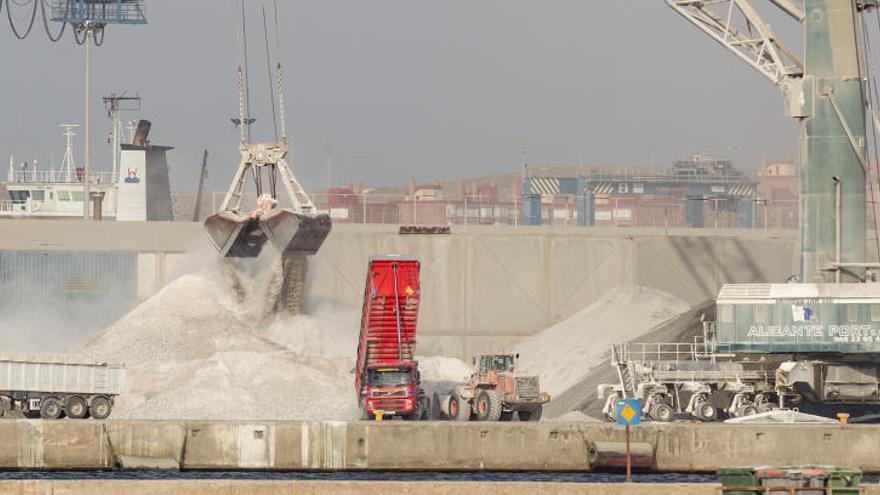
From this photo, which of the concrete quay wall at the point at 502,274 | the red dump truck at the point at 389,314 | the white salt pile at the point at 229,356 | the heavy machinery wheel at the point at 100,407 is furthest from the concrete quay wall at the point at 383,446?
the concrete quay wall at the point at 502,274

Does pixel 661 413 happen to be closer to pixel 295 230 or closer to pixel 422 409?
pixel 422 409

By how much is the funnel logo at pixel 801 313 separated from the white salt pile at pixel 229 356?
12927mm

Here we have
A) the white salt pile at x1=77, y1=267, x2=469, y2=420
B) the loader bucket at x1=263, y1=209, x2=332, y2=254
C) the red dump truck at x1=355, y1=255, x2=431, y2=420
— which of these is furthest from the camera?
the loader bucket at x1=263, y1=209, x2=332, y2=254

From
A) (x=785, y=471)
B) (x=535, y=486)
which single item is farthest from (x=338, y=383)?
(x=785, y=471)

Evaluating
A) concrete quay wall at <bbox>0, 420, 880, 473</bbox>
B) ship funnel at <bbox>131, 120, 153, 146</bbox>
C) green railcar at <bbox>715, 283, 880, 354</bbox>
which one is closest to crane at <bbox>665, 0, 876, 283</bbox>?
green railcar at <bbox>715, 283, 880, 354</bbox>

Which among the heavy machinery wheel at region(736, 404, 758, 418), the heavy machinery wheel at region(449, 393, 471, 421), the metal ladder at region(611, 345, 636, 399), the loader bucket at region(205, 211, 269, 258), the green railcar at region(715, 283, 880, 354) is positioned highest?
the loader bucket at region(205, 211, 269, 258)

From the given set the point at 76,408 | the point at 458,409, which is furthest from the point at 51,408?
the point at 458,409

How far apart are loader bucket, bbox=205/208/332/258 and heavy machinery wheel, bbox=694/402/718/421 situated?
61.3ft

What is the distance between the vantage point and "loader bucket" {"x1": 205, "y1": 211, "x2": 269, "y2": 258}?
63594 mm

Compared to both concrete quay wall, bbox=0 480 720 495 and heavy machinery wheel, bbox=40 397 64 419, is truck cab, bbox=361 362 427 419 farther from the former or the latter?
concrete quay wall, bbox=0 480 720 495

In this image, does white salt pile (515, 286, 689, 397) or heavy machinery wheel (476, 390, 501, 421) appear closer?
heavy machinery wheel (476, 390, 501, 421)

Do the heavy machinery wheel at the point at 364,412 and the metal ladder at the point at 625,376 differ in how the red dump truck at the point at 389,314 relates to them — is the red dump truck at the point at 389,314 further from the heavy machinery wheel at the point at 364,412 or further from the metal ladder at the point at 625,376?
the metal ladder at the point at 625,376

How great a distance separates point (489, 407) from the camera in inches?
1993

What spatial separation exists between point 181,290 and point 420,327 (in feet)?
51.0
